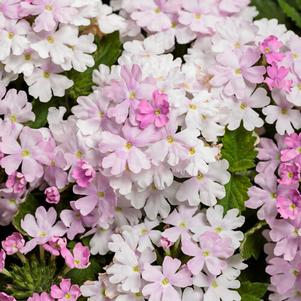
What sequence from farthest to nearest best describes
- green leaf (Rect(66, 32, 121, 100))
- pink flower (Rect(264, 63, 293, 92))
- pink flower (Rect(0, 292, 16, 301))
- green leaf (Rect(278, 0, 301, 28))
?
green leaf (Rect(278, 0, 301, 28)) → green leaf (Rect(66, 32, 121, 100)) → pink flower (Rect(264, 63, 293, 92)) → pink flower (Rect(0, 292, 16, 301))

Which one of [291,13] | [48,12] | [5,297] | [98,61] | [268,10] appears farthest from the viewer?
[268,10]

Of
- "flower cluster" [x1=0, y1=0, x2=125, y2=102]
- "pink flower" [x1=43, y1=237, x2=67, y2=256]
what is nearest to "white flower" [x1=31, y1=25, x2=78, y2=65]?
"flower cluster" [x1=0, y1=0, x2=125, y2=102]

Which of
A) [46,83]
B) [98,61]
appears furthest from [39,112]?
[98,61]

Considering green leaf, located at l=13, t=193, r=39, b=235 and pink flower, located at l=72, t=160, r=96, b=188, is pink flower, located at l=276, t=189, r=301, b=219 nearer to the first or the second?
pink flower, located at l=72, t=160, r=96, b=188

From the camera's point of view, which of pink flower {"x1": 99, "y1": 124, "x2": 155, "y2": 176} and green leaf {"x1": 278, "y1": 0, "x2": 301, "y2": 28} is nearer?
pink flower {"x1": 99, "y1": 124, "x2": 155, "y2": 176}

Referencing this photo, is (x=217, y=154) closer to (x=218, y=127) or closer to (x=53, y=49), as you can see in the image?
(x=218, y=127)

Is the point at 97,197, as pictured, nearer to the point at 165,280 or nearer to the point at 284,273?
the point at 165,280

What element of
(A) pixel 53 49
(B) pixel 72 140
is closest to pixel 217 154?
(B) pixel 72 140
